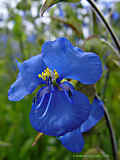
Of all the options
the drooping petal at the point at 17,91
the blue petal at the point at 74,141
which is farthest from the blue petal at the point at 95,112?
the drooping petal at the point at 17,91

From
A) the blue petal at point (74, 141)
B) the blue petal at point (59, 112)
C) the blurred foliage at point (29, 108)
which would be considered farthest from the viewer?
the blurred foliage at point (29, 108)

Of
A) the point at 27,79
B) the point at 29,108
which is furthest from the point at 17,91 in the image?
the point at 29,108

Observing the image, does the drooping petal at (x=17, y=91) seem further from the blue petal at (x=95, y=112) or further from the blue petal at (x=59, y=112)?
the blue petal at (x=95, y=112)

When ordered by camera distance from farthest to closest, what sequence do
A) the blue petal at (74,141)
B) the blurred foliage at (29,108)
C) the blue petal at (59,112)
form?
the blurred foliage at (29,108), the blue petal at (74,141), the blue petal at (59,112)

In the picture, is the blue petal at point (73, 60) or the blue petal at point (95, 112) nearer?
the blue petal at point (73, 60)

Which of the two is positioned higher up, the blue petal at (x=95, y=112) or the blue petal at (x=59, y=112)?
the blue petal at (x=59, y=112)

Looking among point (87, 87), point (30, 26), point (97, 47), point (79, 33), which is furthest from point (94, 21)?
point (30, 26)

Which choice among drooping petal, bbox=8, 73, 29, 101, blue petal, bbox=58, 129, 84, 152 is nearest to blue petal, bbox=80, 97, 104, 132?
blue petal, bbox=58, 129, 84, 152

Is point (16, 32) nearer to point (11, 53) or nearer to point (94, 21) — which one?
point (94, 21)

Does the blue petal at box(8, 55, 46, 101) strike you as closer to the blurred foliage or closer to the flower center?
the flower center
